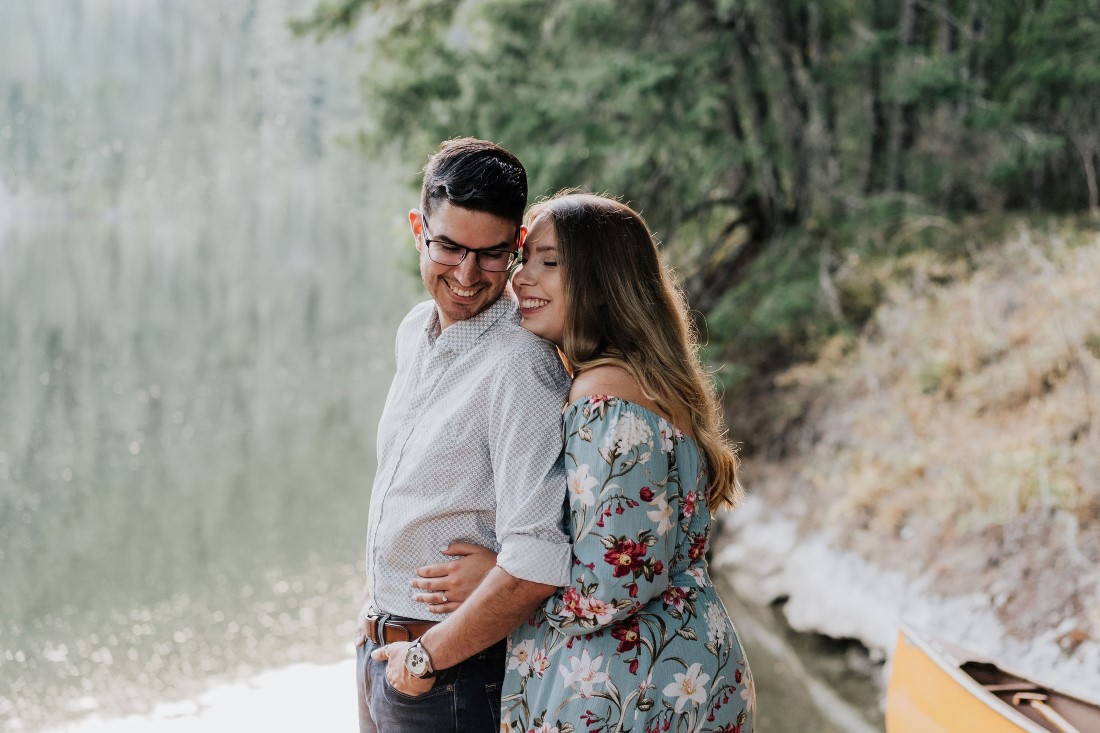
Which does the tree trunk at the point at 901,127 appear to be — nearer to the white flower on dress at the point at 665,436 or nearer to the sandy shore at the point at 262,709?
the sandy shore at the point at 262,709

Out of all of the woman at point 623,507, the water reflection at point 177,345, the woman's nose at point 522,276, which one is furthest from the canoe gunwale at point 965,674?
the water reflection at point 177,345

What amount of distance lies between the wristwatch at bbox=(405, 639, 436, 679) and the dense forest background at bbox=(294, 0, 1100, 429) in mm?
4642

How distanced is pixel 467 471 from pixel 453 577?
15 cm

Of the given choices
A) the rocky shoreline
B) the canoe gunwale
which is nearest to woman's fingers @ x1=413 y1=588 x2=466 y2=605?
the canoe gunwale

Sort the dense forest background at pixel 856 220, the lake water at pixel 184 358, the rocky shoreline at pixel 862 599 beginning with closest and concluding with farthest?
1. the rocky shoreline at pixel 862 599
2. the dense forest background at pixel 856 220
3. the lake water at pixel 184 358

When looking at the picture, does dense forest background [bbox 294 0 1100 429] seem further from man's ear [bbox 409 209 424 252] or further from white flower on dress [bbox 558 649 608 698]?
white flower on dress [bbox 558 649 608 698]

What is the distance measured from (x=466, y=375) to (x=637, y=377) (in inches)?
10.1

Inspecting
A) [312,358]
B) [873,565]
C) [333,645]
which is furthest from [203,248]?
[873,565]

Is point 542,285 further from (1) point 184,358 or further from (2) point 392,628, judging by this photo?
(1) point 184,358

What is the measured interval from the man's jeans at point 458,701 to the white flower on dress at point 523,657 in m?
0.05

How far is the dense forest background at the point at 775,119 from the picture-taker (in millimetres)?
6344

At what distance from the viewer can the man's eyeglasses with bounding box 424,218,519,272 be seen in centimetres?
153

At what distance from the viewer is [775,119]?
7477mm

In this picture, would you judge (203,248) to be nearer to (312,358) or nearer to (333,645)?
(312,358)
